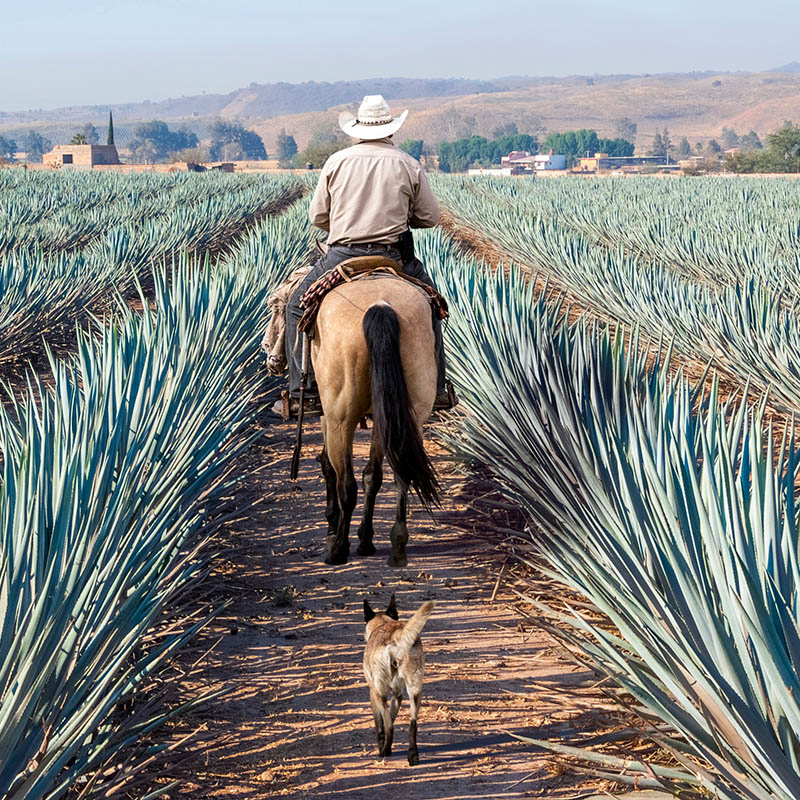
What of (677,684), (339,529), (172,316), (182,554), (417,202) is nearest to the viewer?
(677,684)

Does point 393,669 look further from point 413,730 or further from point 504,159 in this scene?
point 504,159

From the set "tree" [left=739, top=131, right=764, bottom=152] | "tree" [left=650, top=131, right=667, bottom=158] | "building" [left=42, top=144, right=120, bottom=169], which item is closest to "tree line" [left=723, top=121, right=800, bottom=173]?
"building" [left=42, top=144, right=120, bottom=169]

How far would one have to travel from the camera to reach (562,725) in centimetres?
311

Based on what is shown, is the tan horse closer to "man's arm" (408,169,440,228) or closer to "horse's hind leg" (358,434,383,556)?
"horse's hind leg" (358,434,383,556)

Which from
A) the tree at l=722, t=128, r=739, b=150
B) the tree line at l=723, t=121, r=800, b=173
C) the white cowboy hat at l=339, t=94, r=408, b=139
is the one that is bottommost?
the white cowboy hat at l=339, t=94, r=408, b=139

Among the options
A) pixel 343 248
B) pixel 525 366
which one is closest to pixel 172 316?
pixel 343 248

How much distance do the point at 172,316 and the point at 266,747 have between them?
3550mm

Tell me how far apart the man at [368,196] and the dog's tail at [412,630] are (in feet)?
6.68

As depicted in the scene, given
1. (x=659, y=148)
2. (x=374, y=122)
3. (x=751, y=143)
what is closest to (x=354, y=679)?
(x=374, y=122)

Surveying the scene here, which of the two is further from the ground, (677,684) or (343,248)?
(343,248)

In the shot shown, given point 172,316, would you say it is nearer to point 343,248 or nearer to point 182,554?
point 343,248

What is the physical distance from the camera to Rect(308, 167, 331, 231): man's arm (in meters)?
4.77

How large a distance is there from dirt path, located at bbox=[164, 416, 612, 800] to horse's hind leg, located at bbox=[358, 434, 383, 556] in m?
0.07

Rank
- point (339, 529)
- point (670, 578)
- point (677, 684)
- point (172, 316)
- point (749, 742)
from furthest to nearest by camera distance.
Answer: point (172, 316)
point (339, 529)
point (670, 578)
point (677, 684)
point (749, 742)
